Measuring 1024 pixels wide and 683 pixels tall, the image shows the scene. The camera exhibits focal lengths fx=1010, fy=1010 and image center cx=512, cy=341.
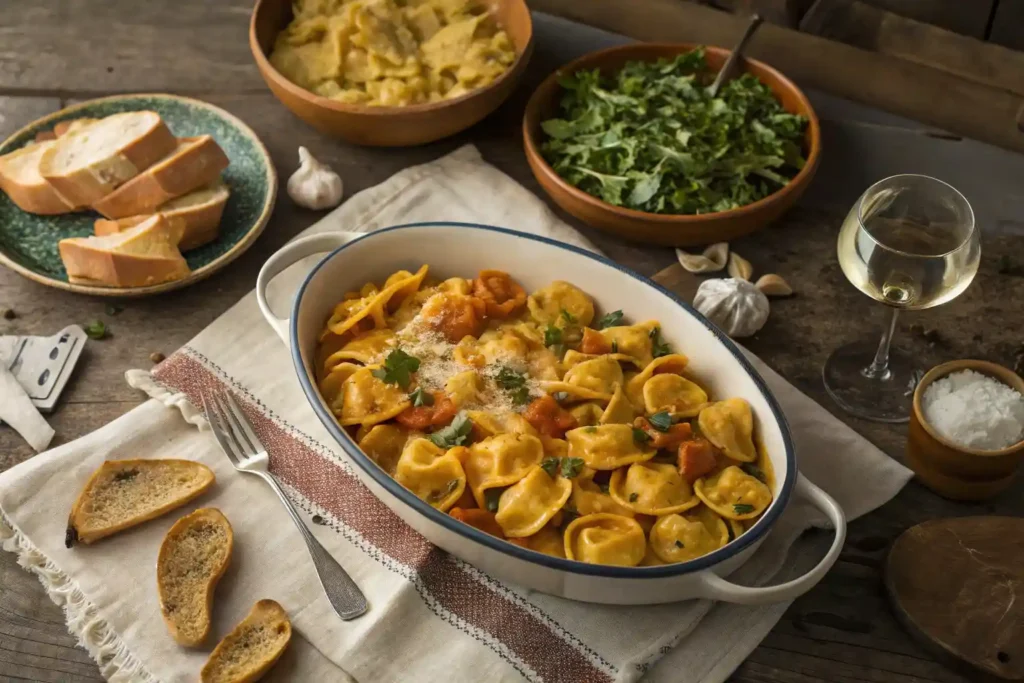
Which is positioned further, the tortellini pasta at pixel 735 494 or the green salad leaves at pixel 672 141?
the green salad leaves at pixel 672 141

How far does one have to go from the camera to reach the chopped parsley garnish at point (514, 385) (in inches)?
90.8

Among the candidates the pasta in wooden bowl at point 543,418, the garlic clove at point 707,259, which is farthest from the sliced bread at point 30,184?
the garlic clove at point 707,259

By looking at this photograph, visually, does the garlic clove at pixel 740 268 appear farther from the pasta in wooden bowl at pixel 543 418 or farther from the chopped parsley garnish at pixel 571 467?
the chopped parsley garnish at pixel 571 467

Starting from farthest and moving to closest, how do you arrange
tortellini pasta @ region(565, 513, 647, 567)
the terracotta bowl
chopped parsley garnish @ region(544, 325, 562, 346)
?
the terracotta bowl < chopped parsley garnish @ region(544, 325, 562, 346) < tortellini pasta @ region(565, 513, 647, 567)

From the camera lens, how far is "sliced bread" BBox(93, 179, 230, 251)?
A: 278 centimetres

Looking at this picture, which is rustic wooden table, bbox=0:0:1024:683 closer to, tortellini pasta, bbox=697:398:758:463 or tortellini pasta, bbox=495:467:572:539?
tortellini pasta, bbox=697:398:758:463

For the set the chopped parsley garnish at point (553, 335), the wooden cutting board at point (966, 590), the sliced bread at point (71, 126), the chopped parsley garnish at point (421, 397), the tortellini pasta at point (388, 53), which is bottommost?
the wooden cutting board at point (966, 590)

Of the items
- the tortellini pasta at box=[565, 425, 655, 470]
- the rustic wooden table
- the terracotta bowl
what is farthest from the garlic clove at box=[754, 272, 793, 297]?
the terracotta bowl

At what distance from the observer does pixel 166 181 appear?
2.82 metres

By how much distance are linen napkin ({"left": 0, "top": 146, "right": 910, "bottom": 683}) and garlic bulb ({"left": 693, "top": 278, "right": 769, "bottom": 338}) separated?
0.16 metres

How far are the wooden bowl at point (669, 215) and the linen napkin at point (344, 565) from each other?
489 millimetres

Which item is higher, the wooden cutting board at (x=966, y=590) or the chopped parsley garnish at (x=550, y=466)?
the chopped parsley garnish at (x=550, y=466)

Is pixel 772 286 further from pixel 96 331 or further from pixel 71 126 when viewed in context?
pixel 71 126

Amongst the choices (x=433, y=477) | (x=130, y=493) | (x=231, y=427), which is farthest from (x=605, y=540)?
(x=130, y=493)
